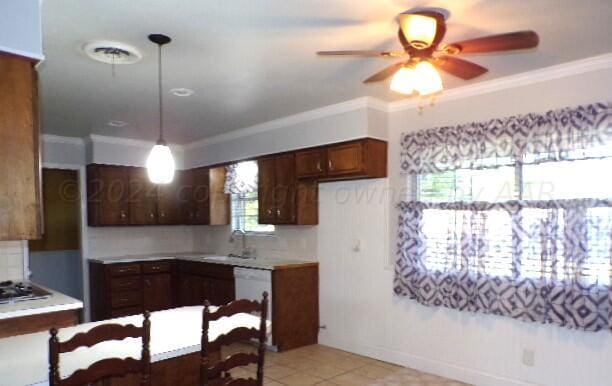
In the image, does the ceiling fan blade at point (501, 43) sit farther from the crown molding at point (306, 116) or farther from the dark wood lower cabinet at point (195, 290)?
the dark wood lower cabinet at point (195, 290)

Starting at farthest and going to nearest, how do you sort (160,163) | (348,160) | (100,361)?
(348,160) < (160,163) < (100,361)

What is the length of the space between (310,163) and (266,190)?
2.65ft

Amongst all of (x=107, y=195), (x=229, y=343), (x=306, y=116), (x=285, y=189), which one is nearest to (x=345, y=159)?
(x=306, y=116)

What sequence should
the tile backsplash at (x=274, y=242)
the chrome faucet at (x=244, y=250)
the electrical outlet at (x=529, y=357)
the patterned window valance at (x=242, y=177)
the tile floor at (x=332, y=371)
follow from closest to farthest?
the electrical outlet at (x=529, y=357)
the tile floor at (x=332, y=371)
the tile backsplash at (x=274, y=242)
the patterned window valance at (x=242, y=177)
the chrome faucet at (x=244, y=250)

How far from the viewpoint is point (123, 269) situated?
5.43 m

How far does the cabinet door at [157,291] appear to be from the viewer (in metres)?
5.61

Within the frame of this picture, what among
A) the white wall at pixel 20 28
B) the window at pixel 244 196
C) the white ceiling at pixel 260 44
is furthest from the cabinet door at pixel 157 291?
the white wall at pixel 20 28

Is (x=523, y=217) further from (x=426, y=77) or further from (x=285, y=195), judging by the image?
(x=285, y=195)

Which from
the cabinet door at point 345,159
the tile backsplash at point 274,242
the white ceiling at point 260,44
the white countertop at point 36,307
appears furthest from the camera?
the tile backsplash at point 274,242

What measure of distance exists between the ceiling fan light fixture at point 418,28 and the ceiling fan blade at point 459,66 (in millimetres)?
193

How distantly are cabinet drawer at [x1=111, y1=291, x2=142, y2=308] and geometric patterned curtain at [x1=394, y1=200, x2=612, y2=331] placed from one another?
134 inches

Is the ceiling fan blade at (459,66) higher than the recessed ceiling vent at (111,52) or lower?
lower

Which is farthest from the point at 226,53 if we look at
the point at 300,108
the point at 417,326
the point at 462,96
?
the point at 417,326

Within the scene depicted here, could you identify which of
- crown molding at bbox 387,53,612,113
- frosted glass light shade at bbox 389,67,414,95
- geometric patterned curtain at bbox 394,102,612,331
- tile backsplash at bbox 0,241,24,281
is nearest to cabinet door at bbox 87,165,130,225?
tile backsplash at bbox 0,241,24,281
